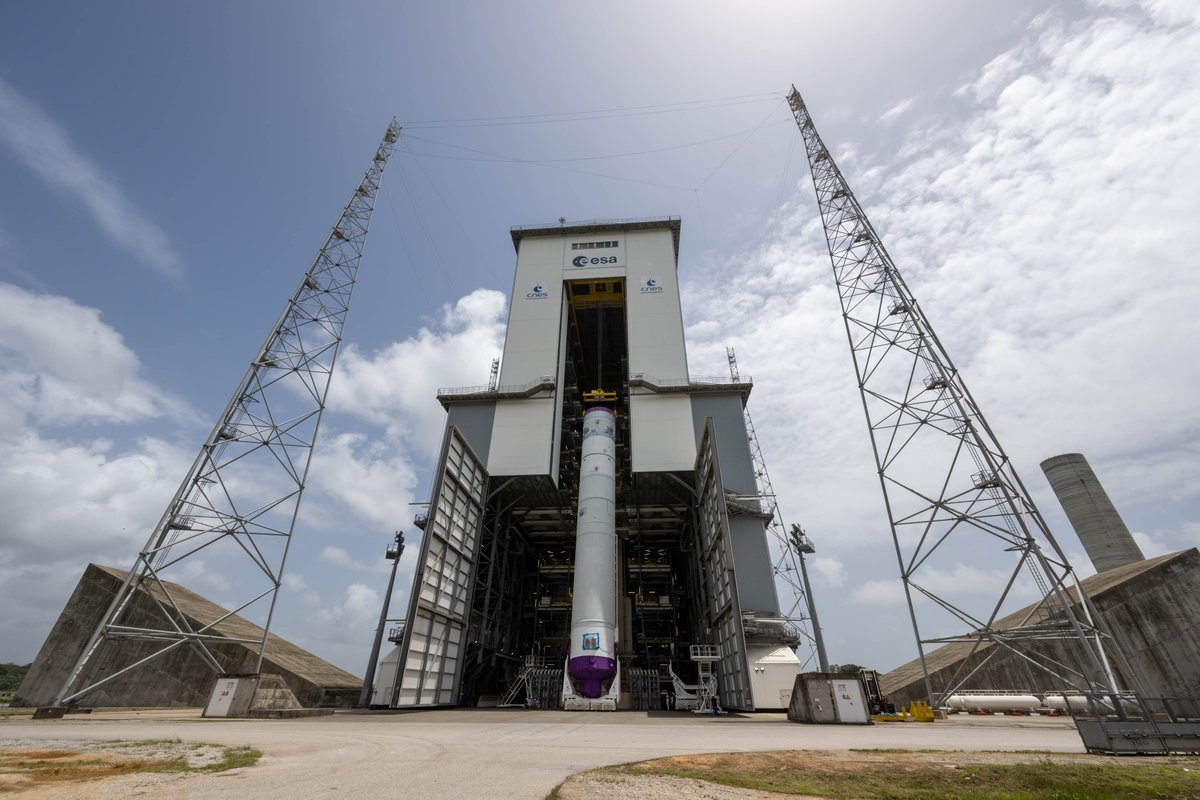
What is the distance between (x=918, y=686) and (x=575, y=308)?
109 ft

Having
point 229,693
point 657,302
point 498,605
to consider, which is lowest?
point 229,693

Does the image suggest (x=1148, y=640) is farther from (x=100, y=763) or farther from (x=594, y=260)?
(x=100, y=763)

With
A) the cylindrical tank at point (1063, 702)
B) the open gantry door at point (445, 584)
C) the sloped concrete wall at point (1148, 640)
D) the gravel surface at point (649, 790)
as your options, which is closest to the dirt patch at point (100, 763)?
the gravel surface at point (649, 790)

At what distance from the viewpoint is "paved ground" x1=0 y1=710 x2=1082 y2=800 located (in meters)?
6.01

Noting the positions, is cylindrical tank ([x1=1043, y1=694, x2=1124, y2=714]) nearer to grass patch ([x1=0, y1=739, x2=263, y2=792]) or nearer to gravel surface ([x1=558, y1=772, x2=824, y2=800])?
gravel surface ([x1=558, y1=772, x2=824, y2=800])

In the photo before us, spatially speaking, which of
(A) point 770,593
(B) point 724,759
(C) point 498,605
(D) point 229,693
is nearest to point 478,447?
(C) point 498,605

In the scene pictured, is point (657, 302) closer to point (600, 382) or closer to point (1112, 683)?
point (600, 382)

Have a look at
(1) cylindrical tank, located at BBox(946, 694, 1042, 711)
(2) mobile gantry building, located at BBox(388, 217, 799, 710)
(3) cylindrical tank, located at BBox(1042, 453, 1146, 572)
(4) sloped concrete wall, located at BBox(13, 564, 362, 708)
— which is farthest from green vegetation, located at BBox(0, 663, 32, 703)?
(3) cylindrical tank, located at BBox(1042, 453, 1146, 572)

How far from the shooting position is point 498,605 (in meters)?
33.7

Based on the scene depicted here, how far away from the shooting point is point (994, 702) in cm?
2505

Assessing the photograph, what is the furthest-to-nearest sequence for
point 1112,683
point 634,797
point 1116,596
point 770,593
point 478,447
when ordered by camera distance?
point 478,447, point 770,593, point 1116,596, point 1112,683, point 634,797

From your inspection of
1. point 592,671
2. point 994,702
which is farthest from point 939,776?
point 994,702

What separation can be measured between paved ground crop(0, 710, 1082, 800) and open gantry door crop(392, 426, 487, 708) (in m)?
8.73

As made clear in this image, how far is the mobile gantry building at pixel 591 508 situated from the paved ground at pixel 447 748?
9800 millimetres
